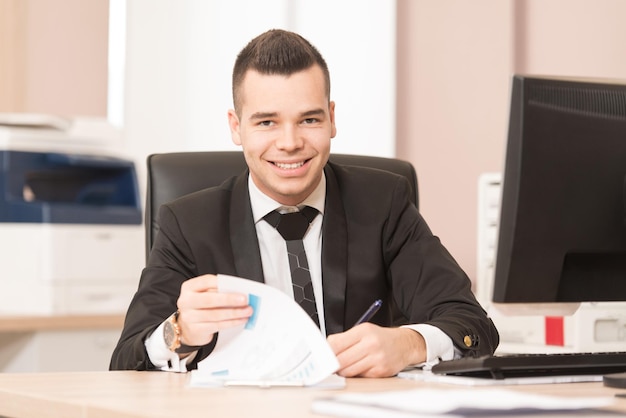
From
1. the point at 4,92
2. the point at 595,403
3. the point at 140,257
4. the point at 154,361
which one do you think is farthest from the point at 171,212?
the point at 4,92

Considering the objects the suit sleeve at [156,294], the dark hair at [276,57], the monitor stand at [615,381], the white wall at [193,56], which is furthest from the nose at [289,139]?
the white wall at [193,56]

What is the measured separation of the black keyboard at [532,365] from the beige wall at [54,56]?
296cm

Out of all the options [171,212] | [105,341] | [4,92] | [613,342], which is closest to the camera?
[171,212]

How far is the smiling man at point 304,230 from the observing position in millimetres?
1737

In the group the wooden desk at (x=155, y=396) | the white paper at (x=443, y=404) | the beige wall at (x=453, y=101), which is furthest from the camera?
the beige wall at (x=453, y=101)

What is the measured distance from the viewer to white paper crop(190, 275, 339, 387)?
1197 millimetres

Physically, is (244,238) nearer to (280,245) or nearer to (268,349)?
(280,245)

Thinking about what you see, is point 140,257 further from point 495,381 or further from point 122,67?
point 495,381

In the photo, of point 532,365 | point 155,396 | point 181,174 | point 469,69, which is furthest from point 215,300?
point 469,69

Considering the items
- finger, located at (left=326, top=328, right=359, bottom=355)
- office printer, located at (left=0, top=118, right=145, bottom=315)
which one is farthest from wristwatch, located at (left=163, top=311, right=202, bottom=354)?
office printer, located at (left=0, top=118, right=145, bottom=315)

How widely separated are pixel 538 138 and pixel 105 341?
2.26m

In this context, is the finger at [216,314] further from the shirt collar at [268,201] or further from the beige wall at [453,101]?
the beige wall at [453,101]

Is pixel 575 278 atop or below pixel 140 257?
atop

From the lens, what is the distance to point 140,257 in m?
3.43
